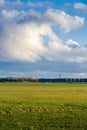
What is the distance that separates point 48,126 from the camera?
25.3 metres

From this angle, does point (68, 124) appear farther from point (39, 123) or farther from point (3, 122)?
point (3, 122)

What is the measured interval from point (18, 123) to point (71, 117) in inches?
218

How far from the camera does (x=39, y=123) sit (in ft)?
87.1

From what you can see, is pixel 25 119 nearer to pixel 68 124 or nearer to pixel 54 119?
pixel 54 119

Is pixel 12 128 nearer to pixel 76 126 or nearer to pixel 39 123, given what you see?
pixel 39 123

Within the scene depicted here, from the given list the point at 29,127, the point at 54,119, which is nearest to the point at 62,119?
the point at 54,119

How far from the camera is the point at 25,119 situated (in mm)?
28766

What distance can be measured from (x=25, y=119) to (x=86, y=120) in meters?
4.78

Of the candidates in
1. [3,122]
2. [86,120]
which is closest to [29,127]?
[3,122]

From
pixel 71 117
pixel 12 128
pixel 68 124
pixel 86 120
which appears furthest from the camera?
pixel 71 117

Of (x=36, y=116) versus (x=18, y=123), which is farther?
(x=36, y=116)

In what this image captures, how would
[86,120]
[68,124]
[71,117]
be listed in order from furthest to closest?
[71,117] → [86,120] → [68,124]

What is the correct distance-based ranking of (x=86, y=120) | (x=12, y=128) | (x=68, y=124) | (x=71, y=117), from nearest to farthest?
(x=12, y=128) → (x=68, y=124) → (x=86, y=120) → (x=71, y=117)

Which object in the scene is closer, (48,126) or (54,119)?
(48,126)
